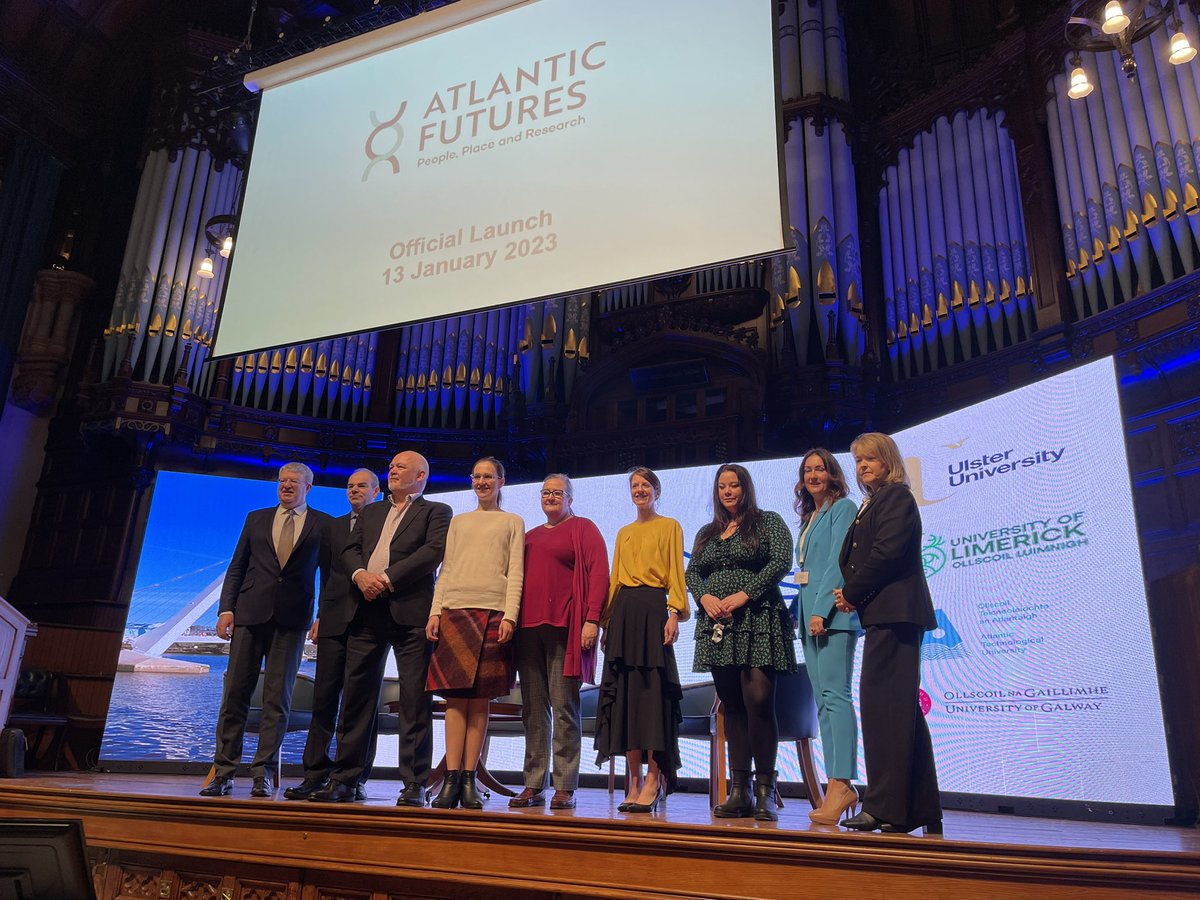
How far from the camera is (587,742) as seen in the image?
17.0ft

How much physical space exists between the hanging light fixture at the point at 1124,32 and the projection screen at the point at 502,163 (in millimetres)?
1508

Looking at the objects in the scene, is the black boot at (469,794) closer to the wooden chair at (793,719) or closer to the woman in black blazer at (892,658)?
the wooden chair at (793,719)

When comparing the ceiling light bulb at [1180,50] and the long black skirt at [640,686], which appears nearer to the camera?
the long black skirt at [640,686]

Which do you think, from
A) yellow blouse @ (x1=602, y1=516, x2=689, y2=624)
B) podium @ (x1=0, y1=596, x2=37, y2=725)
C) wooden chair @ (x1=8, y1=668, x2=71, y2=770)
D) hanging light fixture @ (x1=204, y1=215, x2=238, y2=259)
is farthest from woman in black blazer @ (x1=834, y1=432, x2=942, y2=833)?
hanging light fixture @ (x1=204, y1=215, x2=238, y2=259)

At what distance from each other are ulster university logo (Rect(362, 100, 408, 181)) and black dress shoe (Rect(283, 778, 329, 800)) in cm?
287

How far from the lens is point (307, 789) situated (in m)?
3.19

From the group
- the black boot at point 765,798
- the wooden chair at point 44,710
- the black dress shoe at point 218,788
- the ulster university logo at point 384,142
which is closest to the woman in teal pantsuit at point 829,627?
the black boot at point 765,798

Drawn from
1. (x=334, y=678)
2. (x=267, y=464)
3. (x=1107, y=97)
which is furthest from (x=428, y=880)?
(x=1107, y=97)

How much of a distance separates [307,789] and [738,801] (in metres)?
1.49

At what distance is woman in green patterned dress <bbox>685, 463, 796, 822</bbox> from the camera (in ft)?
9.55

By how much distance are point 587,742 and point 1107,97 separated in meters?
4.65

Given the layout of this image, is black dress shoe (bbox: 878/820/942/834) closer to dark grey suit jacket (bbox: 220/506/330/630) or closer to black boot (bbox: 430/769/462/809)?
black boot (bbox: 430/769/462/809)

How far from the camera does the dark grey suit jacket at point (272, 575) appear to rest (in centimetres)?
348

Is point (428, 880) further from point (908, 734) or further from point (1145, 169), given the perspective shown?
point (1145, 169)
